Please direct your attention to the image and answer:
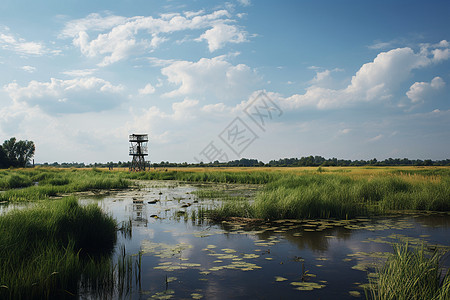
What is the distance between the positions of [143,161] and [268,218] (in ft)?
151


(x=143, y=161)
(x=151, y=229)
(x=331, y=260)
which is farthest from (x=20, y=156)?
→ (x=331, y=260)

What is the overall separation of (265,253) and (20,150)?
93947mm

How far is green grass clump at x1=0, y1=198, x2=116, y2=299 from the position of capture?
4293 millimetres

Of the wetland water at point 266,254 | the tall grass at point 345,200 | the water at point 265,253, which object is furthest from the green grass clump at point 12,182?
the tall grass at point 345,200

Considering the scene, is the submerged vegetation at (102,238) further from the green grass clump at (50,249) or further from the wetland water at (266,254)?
the wetland water at (266,254)

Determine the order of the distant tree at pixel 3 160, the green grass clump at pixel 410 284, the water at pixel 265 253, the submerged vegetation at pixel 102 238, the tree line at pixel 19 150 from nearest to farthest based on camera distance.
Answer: the green grass clump at pixel 410 284 → the submerged vegetation at pixel 102 238 → the water at pixel 265 253 → the distant tree at pixel 3 160 → the tree line at pixel 19 150

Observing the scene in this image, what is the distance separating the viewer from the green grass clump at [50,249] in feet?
14.1

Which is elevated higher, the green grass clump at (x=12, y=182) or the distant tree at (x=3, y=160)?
the distant tree at (x=3, y=160)

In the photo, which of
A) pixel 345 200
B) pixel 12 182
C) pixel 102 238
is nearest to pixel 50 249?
pixel 102 238

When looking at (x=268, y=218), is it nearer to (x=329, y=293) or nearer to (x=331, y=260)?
(x=331, y=260)

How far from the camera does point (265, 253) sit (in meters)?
6.61

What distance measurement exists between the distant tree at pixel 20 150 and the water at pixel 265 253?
278 ft

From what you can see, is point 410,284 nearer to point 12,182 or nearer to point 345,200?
point 345,200

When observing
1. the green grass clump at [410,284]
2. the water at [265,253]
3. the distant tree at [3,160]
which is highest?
the distant tree at [3,160]
